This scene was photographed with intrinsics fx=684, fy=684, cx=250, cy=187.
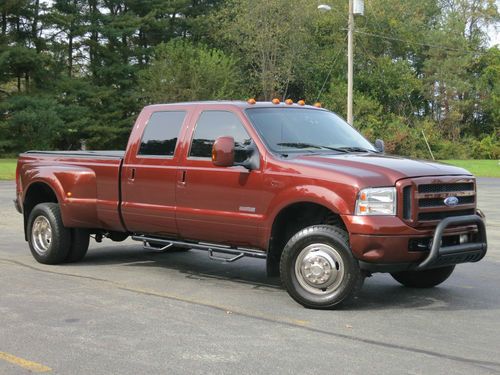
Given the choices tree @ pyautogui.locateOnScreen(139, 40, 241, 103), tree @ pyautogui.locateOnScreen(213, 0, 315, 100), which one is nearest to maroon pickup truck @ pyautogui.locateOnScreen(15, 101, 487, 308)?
tree @ pyautogui.locateOnScreen(139, 40, 241, 103)

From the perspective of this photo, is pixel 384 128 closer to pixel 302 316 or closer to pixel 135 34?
pixel 135 34

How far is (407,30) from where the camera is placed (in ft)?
214

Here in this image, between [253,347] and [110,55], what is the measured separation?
53788 mm

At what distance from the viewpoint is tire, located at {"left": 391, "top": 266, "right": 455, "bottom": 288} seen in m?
7.45

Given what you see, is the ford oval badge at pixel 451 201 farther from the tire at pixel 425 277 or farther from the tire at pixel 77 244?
the tire at pixel 77 244

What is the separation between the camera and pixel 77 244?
8.86 meters

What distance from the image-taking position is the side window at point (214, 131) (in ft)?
23.5

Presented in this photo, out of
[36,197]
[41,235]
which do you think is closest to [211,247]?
[41,235]

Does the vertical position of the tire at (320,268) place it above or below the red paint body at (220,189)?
below

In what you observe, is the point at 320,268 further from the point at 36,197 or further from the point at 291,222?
the point at 36,197

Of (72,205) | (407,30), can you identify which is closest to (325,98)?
(407,30)

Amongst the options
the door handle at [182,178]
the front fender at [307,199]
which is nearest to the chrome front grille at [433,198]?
the front fender at [307,199]

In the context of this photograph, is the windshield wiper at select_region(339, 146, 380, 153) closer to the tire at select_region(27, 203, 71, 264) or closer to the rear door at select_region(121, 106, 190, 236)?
the rear door at select_region(121, 106, 190, 236)

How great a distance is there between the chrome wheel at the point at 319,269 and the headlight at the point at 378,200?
1.75 feet
